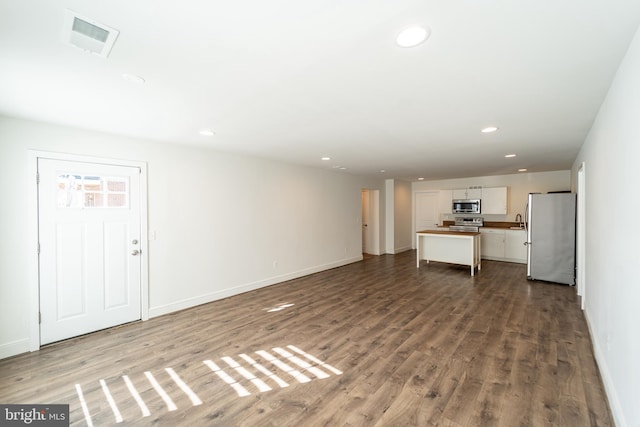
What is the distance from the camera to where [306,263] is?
6137 mm

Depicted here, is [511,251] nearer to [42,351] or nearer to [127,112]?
[127,112]

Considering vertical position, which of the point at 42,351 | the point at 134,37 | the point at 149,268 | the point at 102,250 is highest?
the point at 134,37

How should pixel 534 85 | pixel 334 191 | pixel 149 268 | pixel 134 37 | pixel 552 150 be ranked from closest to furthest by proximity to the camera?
pixel 134 37, pixel 534 85, pixel 149 268, pixel 552 150, pixel 334 191

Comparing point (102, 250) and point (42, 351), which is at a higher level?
point (102, 250)

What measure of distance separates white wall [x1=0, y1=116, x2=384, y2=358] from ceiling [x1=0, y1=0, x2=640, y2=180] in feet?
1.20

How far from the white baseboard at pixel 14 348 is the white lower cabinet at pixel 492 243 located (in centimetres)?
900

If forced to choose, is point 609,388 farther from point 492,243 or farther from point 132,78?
point 492,243

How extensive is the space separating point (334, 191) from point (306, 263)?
197cm

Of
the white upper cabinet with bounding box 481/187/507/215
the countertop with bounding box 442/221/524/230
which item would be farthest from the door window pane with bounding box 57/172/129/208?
the countertop with bounding box 442/221/524/230

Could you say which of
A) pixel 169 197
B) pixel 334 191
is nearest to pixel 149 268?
pixel 169 197

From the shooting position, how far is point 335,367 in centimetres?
253

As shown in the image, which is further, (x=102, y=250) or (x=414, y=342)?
(x=102, y=250)

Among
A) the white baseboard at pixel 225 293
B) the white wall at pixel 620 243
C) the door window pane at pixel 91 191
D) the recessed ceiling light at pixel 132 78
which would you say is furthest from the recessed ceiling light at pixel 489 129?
the door window pane at pixel 91 191

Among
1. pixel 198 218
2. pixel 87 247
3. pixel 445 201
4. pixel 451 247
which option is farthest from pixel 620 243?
pixel 445 201
